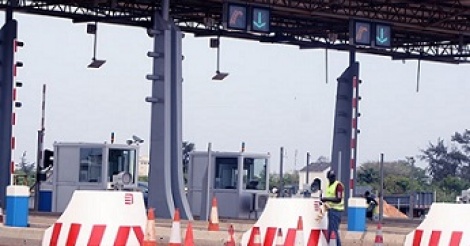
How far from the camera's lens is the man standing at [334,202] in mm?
21109

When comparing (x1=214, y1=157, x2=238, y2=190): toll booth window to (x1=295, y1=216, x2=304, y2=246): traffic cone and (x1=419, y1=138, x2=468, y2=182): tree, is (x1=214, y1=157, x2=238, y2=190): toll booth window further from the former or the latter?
(x1=419, y1=138, x2=468, y2=182): tree

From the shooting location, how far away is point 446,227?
17078 mm

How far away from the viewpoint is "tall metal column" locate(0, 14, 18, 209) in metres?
41.3

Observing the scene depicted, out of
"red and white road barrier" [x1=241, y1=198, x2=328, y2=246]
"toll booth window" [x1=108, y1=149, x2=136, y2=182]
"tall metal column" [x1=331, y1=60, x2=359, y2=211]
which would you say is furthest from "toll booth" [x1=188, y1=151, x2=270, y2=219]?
"red and white road barrier" [x1=241, y1=198, x2=328, y2=246]

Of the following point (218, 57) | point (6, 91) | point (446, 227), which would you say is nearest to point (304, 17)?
point (218, 57)

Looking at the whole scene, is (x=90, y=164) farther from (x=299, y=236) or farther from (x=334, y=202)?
(x=299, y=236)

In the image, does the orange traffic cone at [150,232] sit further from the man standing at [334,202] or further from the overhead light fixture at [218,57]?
the overhead light fixture at [218,57]

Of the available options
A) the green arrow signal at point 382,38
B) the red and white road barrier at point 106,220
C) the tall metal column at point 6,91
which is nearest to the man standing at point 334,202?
the red and white road barrier at point 106,220

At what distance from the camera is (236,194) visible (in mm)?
43156

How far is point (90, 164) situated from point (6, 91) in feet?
10.9

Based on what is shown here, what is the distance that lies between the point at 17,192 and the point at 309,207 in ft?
31.1

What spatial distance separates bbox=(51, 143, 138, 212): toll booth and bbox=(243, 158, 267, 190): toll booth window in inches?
144

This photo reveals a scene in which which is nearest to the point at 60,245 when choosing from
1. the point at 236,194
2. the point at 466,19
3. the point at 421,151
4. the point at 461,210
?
the point at 461,210

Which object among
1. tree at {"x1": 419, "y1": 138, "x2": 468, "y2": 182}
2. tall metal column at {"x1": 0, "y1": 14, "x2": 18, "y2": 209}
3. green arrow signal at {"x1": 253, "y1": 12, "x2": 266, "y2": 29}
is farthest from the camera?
tree at {"x1": 419, "y1": 138, "x2": 468, "y2": 182}
